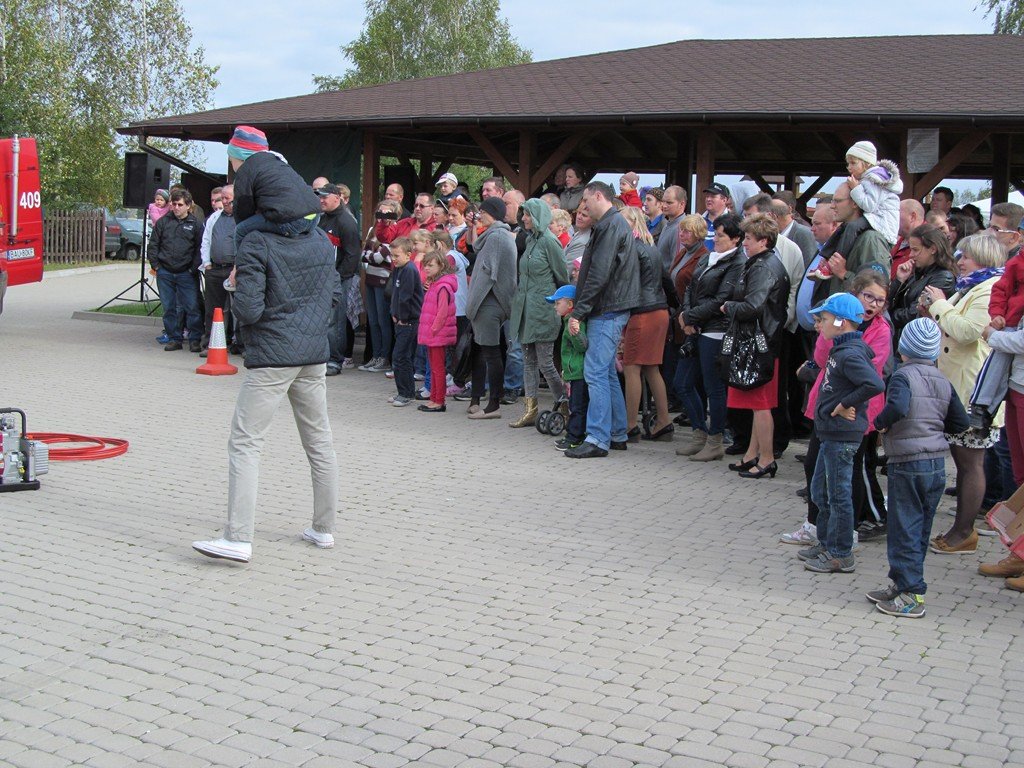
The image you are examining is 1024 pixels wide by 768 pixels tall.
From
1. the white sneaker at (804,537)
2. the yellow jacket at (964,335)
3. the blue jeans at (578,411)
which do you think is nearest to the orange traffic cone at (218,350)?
the blue jeans at (578,411)

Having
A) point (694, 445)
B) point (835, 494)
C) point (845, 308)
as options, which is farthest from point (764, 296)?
point (835, 494)

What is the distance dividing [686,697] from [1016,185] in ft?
59.0

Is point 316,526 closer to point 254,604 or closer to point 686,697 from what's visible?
point 254,604

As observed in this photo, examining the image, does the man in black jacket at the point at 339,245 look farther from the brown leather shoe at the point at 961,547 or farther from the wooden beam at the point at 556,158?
the brown leather shoe at the point at 961,547

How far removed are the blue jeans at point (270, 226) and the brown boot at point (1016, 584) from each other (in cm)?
421

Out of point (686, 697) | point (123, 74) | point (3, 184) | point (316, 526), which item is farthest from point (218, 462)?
point (123, 74)

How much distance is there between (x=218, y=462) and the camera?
29.0 ft

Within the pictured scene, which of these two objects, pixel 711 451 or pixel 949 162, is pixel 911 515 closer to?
pixel 711 451

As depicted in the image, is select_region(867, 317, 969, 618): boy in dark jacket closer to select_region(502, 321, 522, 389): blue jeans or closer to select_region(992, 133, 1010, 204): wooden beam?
select_region(502, 321, 522, 389): blue jeans

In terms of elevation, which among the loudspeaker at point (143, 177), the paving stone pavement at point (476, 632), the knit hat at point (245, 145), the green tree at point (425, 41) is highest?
the green tree at point (425, 41)

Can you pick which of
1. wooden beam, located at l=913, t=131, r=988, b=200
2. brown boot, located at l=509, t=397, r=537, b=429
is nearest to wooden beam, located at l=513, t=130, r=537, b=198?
wooden beam, located at l=913, t=131, r=988, b=200

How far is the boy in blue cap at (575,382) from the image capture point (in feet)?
31.6

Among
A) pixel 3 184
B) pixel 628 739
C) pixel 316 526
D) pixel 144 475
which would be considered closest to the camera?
pixel 628 739

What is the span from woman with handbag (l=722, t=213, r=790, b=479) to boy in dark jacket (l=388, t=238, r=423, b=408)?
12.8ft
